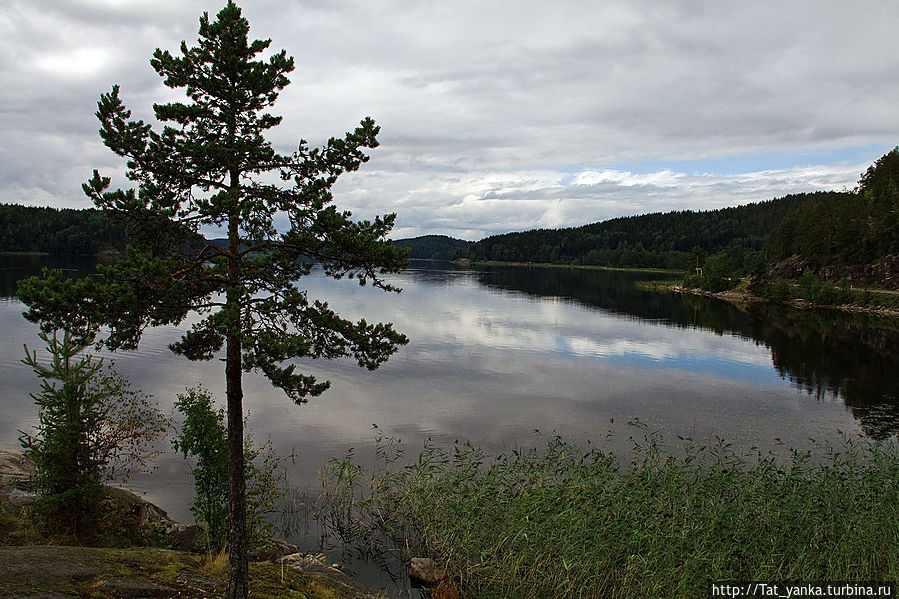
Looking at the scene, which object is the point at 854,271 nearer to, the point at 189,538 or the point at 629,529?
the point at 629,529

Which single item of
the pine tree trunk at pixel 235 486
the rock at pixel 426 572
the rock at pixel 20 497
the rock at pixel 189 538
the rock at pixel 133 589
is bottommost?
the rock at pixel 426 572

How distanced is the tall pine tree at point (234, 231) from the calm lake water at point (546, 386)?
35.5 feet

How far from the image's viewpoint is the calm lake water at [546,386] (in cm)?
2484

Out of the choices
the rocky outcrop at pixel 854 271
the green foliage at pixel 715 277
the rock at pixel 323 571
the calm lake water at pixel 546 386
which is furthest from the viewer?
the green foliage at pixel 715 277

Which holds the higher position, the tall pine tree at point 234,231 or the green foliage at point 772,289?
the tall pine tree at point 234,231

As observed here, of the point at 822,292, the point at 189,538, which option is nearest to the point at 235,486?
the point at 189,538

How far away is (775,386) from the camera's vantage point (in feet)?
119

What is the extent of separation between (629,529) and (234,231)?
10.5 metres

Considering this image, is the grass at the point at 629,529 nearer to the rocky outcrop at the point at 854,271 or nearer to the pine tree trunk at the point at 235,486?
the pine tree trunk at the point at 235,486

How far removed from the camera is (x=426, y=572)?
13945 millimetres

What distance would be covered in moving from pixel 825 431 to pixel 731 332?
3787 centimetres

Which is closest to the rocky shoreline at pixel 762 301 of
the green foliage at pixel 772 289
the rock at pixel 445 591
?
the green foliage at pixel 772 289

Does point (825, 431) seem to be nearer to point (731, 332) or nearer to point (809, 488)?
point (809, 488)

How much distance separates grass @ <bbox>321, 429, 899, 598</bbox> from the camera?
11.9 metres
